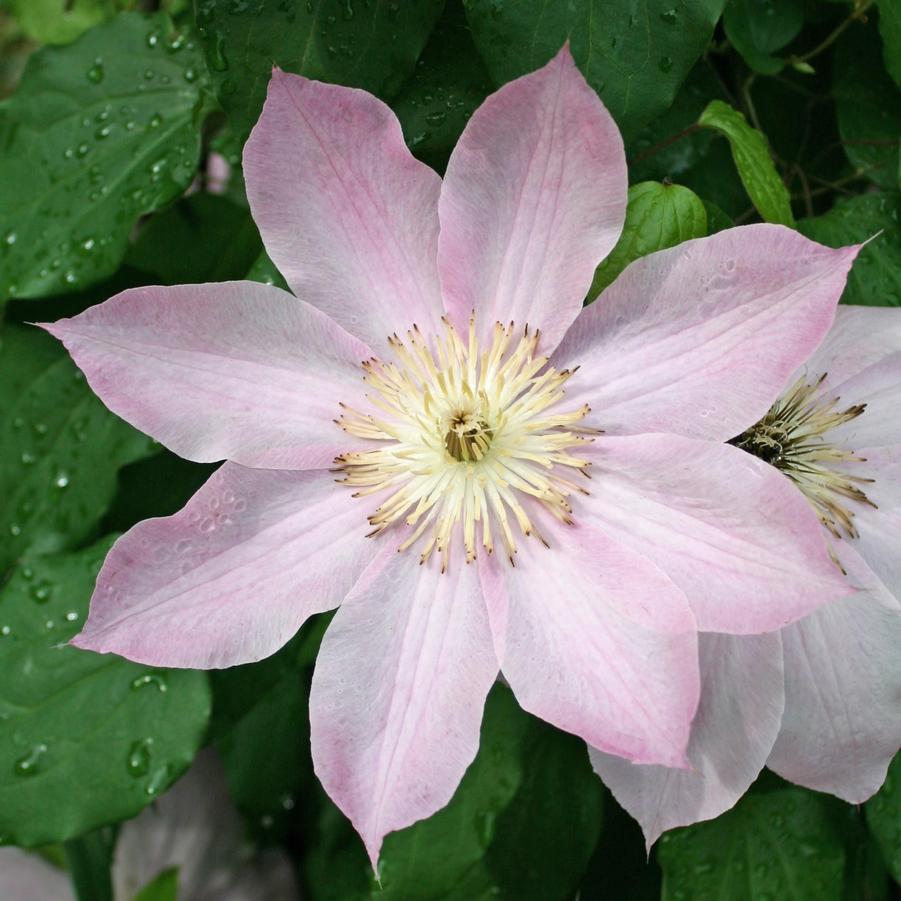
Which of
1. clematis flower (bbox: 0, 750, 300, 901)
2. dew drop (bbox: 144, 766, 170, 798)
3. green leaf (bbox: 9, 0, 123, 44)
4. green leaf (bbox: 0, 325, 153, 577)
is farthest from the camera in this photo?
clematis flower (bbox: 0, 750, 300, 901)

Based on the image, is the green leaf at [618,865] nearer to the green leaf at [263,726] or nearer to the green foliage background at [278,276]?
the green foliage background at [278,276]

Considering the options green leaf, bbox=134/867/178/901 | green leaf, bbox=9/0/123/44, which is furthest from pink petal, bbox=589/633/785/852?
Answer: green leaf, bbox=9/0/123/44

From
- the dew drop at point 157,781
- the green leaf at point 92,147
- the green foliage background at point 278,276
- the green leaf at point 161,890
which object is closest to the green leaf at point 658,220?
the green foliage background at point 278,276

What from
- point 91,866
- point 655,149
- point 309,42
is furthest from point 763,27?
point 91,866

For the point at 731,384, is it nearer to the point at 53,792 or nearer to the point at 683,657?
the point at 683,657

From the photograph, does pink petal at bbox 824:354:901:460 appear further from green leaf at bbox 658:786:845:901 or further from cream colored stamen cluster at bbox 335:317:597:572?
green leaf at bbox 658:786:845:901

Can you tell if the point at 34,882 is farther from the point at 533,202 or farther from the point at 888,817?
the point at 533,202

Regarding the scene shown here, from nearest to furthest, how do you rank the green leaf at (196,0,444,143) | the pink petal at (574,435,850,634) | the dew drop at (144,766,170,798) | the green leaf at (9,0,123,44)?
the pink petal at (574,435,850,634) < the green leaf at (196,0,444,143) < the dew drop at (144,766,170,798) < the green leaf at (9,0,123,44)
